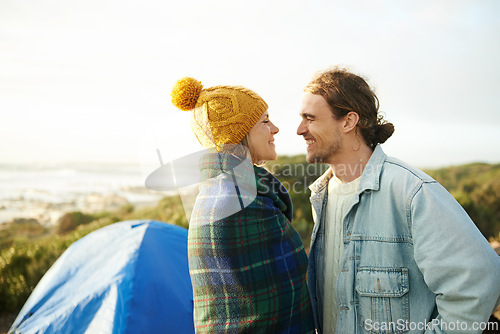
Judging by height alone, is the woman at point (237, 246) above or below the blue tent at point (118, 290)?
above

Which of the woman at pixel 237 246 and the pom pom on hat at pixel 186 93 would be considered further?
the pom pom on hat at pixel 186 93

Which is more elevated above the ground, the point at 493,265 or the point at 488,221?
the point at 493,265

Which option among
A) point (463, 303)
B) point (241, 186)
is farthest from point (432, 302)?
point (241, 186)

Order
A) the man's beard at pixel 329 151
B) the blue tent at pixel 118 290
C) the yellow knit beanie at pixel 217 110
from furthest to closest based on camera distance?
the blue tent at pixel 118 290 < the man's beard at pixel 329 151 < the yellow knit beanie at pixel 217 110

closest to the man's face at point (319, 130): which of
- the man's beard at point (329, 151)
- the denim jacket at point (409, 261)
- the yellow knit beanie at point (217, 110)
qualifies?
the man's beard at point (329, 151)

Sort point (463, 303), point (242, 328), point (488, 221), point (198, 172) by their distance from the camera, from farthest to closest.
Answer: point (488, 221) → point (198, 172) → point (242, 328) → point (463, 303)

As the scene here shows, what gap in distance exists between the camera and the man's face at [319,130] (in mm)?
2332

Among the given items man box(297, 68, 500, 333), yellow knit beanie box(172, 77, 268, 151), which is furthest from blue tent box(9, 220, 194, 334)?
yellow knit beanie box(172, 77, 268, 151)

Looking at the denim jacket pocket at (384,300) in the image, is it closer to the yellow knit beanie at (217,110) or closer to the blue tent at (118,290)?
the yellow knit beanie at (217,110)

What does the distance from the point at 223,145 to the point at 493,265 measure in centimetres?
137

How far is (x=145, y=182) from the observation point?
225 centimetres

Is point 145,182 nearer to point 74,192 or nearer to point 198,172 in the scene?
point 198,172

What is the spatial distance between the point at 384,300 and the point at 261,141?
105cm

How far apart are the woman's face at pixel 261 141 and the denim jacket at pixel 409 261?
0.55 metres
